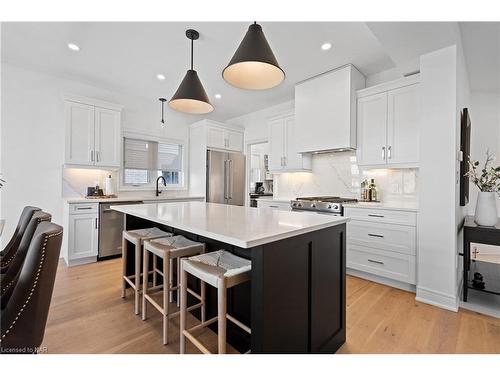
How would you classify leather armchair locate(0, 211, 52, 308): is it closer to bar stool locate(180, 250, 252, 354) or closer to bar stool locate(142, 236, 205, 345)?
bar stool locate(142, 236, 205, 345)

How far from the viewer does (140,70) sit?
3359 mm

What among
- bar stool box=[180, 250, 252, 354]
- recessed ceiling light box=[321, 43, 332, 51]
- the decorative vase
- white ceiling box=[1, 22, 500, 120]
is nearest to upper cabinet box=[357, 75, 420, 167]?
white ceiling box=[1, 22, 500, 120]

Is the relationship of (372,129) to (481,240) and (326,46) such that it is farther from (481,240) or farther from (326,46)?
(481,240)

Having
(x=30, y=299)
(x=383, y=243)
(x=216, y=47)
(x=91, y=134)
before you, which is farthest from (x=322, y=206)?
(x=91, y=134)

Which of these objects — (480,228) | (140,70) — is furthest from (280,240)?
(140,70)

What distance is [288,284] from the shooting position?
127cm

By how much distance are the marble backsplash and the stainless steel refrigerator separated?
81 centimetres

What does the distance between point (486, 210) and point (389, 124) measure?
1.28m

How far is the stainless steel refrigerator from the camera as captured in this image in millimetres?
4750

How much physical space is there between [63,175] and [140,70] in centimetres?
195

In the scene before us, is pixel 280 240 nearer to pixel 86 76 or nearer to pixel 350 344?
pixel 350 344

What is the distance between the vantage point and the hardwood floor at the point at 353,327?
1677 millimetres

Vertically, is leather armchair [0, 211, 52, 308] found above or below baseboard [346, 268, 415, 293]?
above

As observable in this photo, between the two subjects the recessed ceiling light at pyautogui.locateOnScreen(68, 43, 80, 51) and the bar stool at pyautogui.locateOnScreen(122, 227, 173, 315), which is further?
the recessed ceiling light at pyautogui.locateOnScreen(68, 43, 80, 51)
